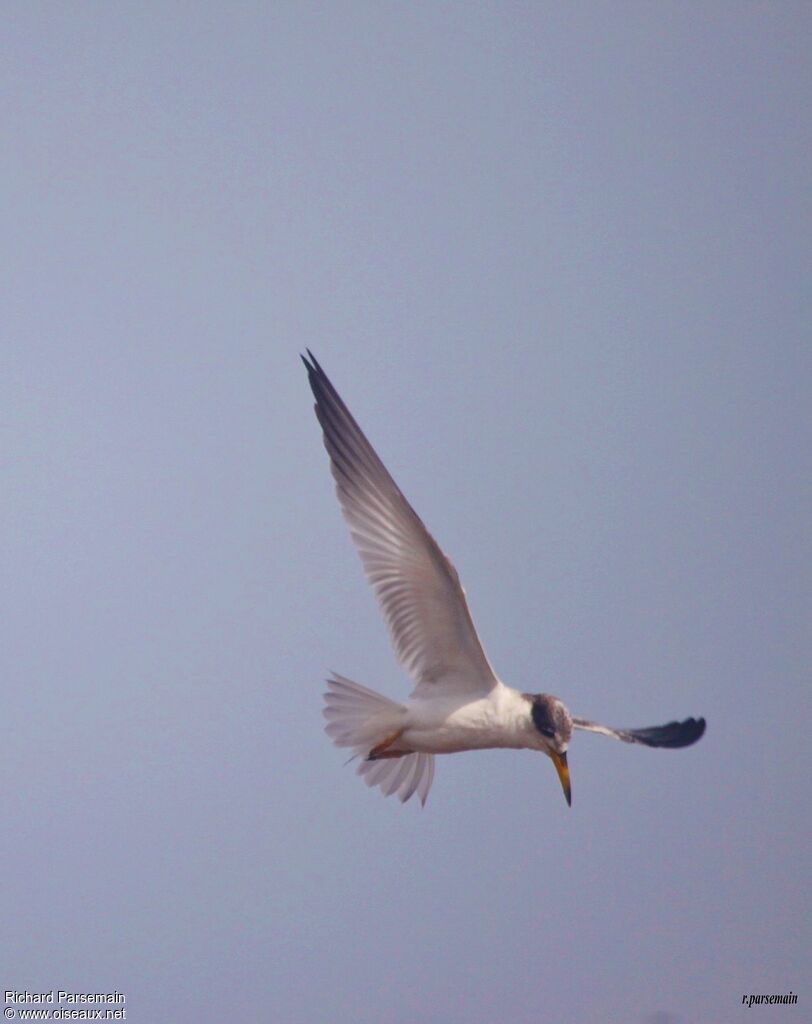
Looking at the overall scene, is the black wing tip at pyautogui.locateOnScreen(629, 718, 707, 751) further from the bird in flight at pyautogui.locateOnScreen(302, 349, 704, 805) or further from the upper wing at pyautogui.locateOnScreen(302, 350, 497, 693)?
the upper wing at pyautogui.locateOnScreen(302, 350, 497, 693)

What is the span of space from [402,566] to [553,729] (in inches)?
34.9

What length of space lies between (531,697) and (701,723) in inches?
60.2

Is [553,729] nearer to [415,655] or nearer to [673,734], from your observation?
[415,655]

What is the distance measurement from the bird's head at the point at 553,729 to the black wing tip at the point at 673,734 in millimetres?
983

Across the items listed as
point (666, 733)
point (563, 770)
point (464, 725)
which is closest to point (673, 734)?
point (666, 733)

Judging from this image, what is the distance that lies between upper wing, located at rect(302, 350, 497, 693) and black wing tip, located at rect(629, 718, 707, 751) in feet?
4.03

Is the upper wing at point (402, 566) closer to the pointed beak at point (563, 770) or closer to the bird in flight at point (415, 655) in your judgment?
the bird in flight at point (415, 655)

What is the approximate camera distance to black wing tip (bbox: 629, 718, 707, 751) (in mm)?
6340

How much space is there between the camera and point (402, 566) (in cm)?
562

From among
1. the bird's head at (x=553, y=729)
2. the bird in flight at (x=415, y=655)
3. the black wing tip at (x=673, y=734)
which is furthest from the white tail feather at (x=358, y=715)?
the black wing tip at (x=673, y=734)

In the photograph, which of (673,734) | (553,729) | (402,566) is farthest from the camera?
(673,734)

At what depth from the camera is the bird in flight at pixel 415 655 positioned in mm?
5375

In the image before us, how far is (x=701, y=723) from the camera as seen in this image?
21.6 feet

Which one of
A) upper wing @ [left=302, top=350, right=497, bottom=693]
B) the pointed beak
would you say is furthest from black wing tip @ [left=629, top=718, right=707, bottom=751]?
upper wing @ [left=302, top=350, right=497, bottom=693]
